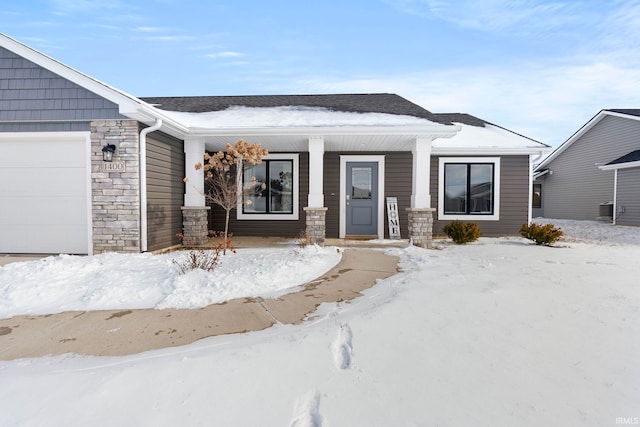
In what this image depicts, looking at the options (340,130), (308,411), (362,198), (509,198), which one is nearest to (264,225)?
(362,198)

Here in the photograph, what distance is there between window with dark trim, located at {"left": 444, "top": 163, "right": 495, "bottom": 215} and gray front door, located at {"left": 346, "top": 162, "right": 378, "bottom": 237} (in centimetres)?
221

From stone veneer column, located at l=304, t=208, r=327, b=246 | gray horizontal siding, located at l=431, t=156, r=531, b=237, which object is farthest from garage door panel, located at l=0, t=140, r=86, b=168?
gray horizontal siding, located at l=431, t=156, r=531, b=237

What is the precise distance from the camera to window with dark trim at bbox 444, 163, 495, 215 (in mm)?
9367

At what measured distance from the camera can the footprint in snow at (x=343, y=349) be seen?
7.66 ft

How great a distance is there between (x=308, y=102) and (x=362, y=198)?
347cm

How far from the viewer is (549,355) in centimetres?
239

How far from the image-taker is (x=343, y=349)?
8.29ft

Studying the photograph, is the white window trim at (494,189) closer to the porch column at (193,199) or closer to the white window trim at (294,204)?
the white window trim at (294,204)

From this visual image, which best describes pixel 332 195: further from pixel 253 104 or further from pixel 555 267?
pixel 555 267

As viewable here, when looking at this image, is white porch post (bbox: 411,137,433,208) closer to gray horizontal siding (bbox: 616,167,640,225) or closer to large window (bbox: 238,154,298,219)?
large window (bbox: 238,154,298,219)

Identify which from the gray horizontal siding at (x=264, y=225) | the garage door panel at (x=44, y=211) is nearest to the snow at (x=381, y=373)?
the garage door panel at (x=44, y=211)

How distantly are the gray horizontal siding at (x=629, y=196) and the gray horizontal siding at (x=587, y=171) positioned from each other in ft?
2.22

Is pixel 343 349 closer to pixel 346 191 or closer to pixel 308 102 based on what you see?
pixel 346 191

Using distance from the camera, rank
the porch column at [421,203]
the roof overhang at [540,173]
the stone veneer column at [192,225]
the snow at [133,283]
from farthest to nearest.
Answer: the roof overhang at [540,173]
the stone veneer column at [192,225]
the porch column at [421,203]
the snow at [133,283]
